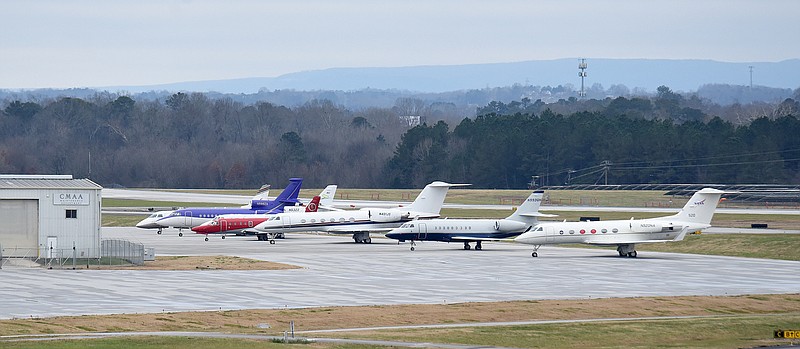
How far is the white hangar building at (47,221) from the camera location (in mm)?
64562

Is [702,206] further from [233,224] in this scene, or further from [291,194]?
[291,194]

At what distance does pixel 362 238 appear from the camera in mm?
86812

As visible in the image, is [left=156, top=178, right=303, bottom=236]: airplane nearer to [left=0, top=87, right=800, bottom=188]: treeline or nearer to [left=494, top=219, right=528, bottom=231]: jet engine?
[left=494, top=219, right=528, bottom=231]: jet engine

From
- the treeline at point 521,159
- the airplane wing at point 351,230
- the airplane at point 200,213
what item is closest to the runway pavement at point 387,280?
the airplane wing at point 351,230

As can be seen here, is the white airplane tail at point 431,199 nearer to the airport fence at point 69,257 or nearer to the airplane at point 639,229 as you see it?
the airplane at point 639,229

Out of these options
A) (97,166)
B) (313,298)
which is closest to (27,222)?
(313,298)

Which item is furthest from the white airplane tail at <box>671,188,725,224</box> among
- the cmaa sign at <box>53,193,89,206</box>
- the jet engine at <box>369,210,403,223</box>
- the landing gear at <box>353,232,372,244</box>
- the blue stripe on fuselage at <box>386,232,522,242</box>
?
the cmaa sign at <box>53,193,89,206</box>

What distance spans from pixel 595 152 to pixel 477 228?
97981 millimetres

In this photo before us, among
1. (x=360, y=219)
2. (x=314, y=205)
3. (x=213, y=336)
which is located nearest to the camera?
(x=213, y=336)

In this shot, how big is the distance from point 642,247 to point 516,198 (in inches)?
2353

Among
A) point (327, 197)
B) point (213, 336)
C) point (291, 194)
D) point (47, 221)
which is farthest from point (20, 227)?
point (327, 197)

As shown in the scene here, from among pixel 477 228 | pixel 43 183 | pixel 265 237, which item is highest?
pixel 43 183

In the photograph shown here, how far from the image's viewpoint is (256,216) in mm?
91125

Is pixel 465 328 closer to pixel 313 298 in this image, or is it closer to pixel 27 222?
pixel 313 298
